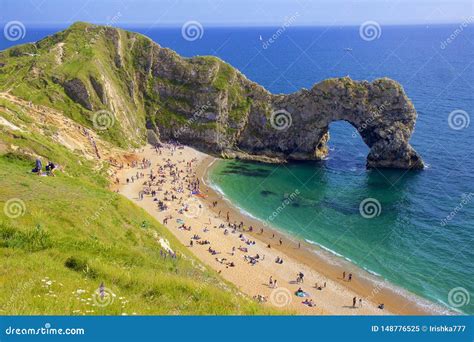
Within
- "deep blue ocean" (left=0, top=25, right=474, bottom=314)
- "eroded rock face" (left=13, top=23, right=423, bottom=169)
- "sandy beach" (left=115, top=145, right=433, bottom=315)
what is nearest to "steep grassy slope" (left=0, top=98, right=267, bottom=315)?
"sandy beach" (left=115, top=145, right=433, bottom=315)

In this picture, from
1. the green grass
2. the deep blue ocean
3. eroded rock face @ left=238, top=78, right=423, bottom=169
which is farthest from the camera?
eroded rock face @ left=238, top=78, right=423, bottom=169

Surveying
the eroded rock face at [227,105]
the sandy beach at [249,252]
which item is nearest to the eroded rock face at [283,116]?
the eroded rock face at [227,105]

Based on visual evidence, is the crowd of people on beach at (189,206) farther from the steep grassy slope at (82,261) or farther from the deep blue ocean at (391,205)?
the steep grassy slope at (82,261)

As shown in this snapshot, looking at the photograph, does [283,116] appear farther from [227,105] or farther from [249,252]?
[249,252]

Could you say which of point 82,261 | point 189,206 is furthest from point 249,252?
point 82,261

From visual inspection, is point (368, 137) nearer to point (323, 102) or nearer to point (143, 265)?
point (323, 102)

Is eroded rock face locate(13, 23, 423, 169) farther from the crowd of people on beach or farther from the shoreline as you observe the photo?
the shoreline
